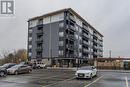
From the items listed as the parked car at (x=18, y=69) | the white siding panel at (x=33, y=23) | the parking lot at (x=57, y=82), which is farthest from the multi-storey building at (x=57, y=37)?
the parking lot at (x=57, y=82)

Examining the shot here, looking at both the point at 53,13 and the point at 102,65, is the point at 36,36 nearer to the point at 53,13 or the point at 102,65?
the point at 53,13

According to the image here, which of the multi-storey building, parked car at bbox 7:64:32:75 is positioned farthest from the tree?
parked car at bbox 7:64:32:75

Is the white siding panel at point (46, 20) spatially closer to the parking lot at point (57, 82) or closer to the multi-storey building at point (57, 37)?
the multi-storey building at point (57, 37)

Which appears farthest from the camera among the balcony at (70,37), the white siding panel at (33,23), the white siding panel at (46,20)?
the white siding panel at (33,23)

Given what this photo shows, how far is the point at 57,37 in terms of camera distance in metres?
84.3

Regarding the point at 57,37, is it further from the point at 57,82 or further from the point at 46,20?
the point at 57,82

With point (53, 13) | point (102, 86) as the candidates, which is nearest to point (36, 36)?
point (53, 13)

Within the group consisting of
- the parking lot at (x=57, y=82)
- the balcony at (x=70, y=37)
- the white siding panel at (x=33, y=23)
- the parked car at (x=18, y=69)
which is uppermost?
the white siding panel at (x=33, y=23)

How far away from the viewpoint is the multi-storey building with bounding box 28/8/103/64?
271 feet

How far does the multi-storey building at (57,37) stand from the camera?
271 feet

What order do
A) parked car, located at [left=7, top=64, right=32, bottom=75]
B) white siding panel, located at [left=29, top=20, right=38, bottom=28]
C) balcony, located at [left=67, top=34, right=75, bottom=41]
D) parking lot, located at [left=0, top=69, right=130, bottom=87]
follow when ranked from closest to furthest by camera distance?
1. parking lot, located at [left=0, top=69, right=130, bottom=87]
2. parked car, located at [left=7, top=64, right=32, bottom=75]
3. balcony, located at [left=67, top=34, right=75, bottom=41]
4. white siding panel, located at [left=29, top=20, right=38, bottom=28]

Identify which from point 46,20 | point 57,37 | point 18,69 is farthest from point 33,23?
point 18,69

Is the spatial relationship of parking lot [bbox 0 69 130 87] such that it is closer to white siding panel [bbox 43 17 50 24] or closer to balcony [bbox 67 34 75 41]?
balcony [bbox 67 34 75 41]

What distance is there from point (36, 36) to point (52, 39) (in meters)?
10.5
